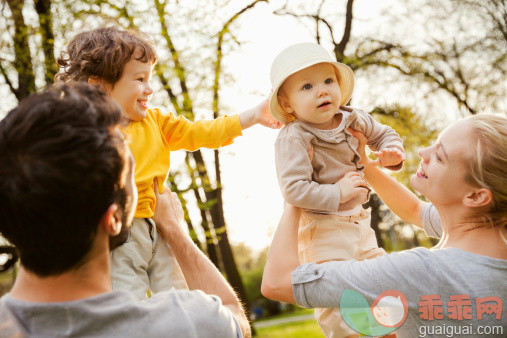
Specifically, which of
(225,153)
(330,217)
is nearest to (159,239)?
(330,217)

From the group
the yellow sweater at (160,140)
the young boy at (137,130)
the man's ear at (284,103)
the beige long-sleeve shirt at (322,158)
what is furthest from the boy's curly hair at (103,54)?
the beige long-sleeve shirt at (322,158)

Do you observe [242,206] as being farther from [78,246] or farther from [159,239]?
[78,246]

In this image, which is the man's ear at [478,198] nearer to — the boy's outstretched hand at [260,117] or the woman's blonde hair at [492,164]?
the woman's blonde hair at [492,164]

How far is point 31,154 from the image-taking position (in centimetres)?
132

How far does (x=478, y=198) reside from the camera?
6.33ft

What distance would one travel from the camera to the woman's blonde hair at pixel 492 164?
6.13 feet

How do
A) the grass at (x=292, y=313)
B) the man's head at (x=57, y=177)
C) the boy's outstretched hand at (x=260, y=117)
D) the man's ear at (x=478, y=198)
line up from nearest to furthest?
the man's head at (x=57, y=177) → the man's ear at (x=478, y=198) → the boy's outstretched hand at (x=260, y=117) → the grass at (x=292, y=313)

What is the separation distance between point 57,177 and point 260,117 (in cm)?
156

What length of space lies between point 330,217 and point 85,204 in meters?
1.43

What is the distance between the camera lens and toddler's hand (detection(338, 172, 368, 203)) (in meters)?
2.30

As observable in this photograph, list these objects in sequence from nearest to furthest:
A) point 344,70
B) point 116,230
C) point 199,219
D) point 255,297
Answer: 1. point 116,230
2. point 344,70
3. point 199,219
4. point 255,297

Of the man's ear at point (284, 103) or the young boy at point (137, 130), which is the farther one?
the man's ear at point (284, 103)

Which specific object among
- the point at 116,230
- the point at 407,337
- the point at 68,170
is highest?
the point at 68,170

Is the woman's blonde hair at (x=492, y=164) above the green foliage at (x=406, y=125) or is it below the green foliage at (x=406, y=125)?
above
